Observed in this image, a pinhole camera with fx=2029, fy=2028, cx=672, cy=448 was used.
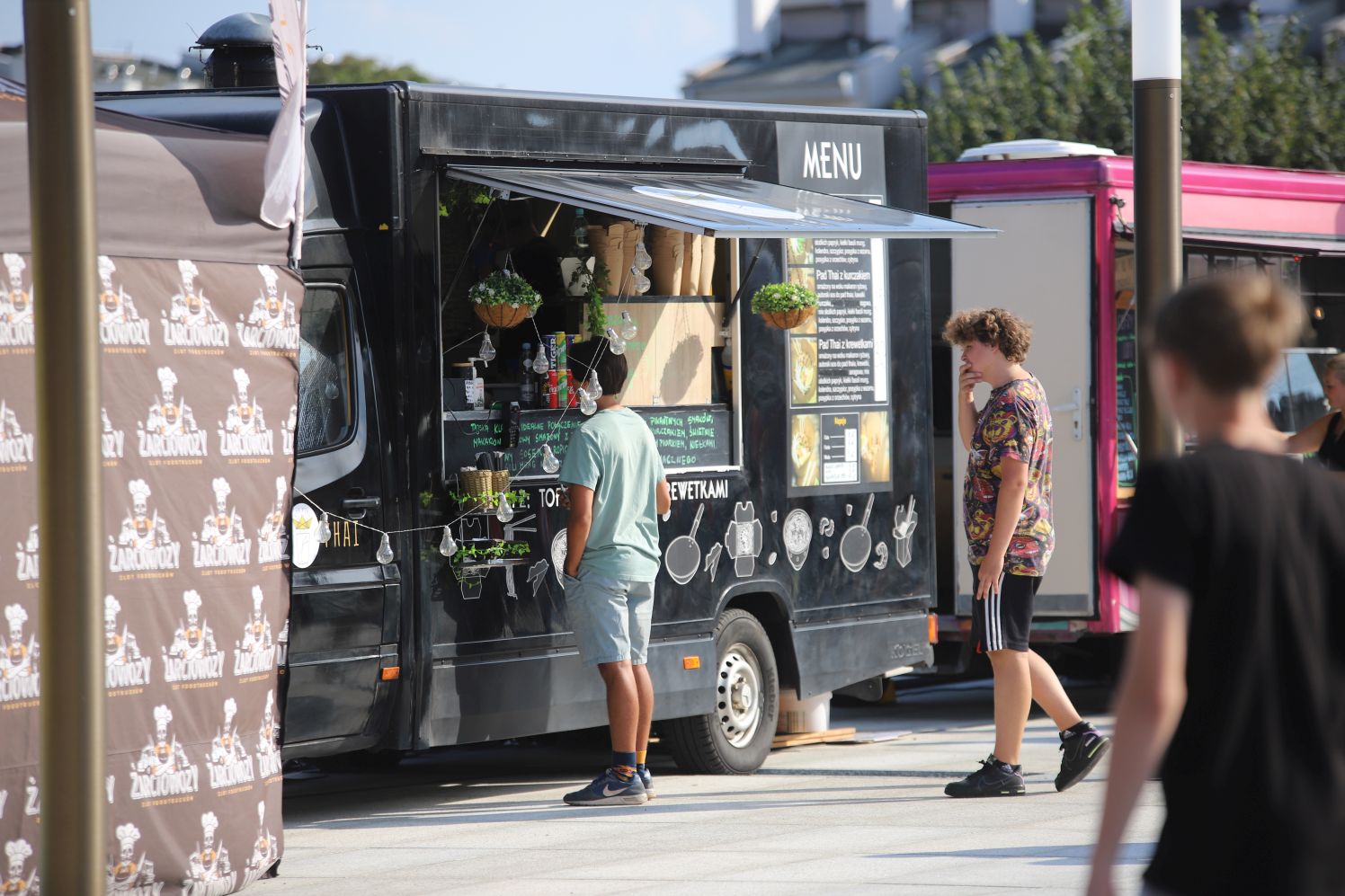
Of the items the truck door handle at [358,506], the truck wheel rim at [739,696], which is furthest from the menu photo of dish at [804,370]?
the truck door handle at [358,506]

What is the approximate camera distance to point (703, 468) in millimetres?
9359

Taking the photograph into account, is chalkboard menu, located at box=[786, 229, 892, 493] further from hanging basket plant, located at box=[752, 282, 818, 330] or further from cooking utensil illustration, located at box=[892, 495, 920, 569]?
hanging basket plant, located at box=[752, 282, 818, 330]

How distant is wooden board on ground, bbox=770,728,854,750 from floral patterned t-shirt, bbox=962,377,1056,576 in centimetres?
238

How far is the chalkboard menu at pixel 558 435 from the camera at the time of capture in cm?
838

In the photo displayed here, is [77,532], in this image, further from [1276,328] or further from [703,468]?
[703,468]

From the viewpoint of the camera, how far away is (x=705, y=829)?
25.8ft

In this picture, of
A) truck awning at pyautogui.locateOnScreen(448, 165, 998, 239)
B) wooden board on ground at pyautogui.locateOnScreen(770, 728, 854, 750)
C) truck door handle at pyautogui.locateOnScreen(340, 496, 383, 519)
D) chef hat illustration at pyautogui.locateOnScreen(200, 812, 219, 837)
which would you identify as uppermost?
truck awning at pyautogui.locateOnScreen(448, 165, 998, 239)

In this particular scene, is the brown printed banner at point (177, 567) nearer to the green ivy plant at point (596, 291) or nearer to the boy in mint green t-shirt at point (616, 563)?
the boy in mint green t-shirt at point (616, 563)

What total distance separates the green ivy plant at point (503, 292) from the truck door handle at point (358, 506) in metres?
0.99

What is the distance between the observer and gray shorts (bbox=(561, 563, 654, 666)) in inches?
328

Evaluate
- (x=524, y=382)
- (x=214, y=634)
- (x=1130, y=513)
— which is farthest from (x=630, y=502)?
(x=1130, y=513)

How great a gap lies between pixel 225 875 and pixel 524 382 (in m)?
2.84

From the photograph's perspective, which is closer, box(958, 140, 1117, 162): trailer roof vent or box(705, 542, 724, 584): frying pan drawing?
box(705, 542, 724, 584): frying pan drawing

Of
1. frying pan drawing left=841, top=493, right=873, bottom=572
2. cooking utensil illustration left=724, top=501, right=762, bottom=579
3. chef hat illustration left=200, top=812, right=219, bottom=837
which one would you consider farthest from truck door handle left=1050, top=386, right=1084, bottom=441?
chef hat illustration left=200, top=812, right=219, bottom=837
